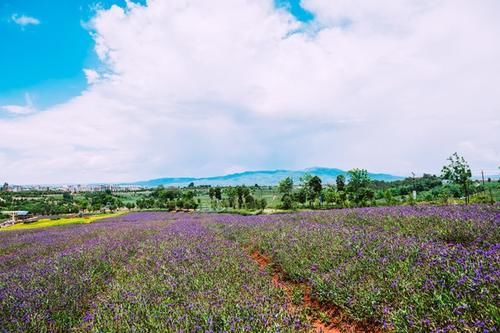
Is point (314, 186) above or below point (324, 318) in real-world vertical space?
above

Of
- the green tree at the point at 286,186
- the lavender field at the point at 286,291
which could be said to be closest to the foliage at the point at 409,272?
the lavender field at the point at 286,291

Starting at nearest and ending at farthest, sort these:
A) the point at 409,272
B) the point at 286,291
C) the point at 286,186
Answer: the point at 409,272, the point at 286,291, the point at 286,186

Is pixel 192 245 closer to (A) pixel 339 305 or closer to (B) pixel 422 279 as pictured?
(A) pixel 339 305

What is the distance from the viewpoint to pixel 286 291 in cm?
489

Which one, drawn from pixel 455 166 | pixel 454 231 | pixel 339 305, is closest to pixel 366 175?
pixel 455 166

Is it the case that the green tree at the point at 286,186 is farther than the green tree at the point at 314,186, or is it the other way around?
the green tree at the point at 286,186

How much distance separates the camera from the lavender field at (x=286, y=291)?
9.39 feet

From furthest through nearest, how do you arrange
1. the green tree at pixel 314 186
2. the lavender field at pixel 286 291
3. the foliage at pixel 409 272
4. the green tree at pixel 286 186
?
the green tree at pixel 286 186 < the green tree at pixel 314 186 < the lavender field at pixel 286 291 < the foliage at pixel 409 272

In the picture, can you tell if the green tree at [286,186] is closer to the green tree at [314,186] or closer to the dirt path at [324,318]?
the green tree at [314,186]

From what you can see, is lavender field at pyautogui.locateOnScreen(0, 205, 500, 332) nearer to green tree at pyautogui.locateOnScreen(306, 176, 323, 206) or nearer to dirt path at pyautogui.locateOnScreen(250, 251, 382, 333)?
dirt path at pyautogui.locateOnScreen(250, 251, 382, 333)

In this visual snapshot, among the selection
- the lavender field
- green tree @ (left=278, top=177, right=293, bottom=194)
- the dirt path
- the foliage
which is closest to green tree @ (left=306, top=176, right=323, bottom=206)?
green tree @ (left=278, top=177, right=293, bottom=194)

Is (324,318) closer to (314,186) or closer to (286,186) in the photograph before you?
(314,186)

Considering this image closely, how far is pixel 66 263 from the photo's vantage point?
6.21 metres

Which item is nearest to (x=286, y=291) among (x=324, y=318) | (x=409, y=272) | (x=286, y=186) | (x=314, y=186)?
(x=324, y=318)
